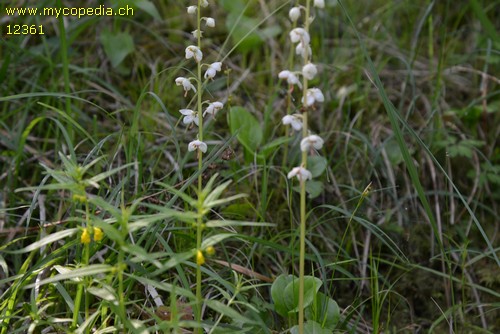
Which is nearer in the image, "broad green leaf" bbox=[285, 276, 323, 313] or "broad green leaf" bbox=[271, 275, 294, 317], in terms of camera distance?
"broad green leaf" bbox=[285, 276, 323, 313]

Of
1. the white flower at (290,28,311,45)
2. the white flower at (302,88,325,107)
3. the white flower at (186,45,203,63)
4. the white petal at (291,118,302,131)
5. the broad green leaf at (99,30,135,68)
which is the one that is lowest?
the broad green leaf at (99,30,135,68)

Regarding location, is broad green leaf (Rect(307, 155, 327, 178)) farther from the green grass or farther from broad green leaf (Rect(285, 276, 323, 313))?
broad green leaf (Rect(285, 276, 323, 313))

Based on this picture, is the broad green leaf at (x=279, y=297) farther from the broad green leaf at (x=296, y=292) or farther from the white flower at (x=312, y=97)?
Result: the white flower at (x=312, y=97)

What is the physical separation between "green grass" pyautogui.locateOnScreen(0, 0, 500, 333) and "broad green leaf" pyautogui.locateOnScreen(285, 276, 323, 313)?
0.04 metres

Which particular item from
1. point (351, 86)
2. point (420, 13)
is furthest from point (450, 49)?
point (351, 86)

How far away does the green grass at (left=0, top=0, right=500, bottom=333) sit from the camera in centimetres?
249

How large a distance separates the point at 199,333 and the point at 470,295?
1.51 metres

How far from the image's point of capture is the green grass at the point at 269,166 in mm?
2492

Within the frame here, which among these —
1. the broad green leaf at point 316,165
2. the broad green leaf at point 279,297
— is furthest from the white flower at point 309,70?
the broad green leaf at point 316,165

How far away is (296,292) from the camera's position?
7.61 ft

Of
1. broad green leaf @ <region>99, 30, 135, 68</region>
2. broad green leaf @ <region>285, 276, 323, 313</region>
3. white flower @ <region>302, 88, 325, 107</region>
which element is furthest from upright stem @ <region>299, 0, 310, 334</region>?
broad green leaf @ <region>99, 30, 135, 68</region>

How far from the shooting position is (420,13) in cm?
440

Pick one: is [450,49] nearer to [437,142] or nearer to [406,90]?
[406,90]

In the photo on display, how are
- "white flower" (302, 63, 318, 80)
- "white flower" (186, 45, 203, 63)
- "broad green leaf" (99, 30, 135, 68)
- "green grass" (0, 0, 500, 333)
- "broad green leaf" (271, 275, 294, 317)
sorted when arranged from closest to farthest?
1. "white flower" (302, 63, 318, 80)
2. "white flower" (186, 45, 203, 63)
3. "broad green leaf" (271, 275, 294, 317)
4. "green grass" (0, 0, 500, 333)
5. "broad green leaf" (99, 30, 135, 68)
